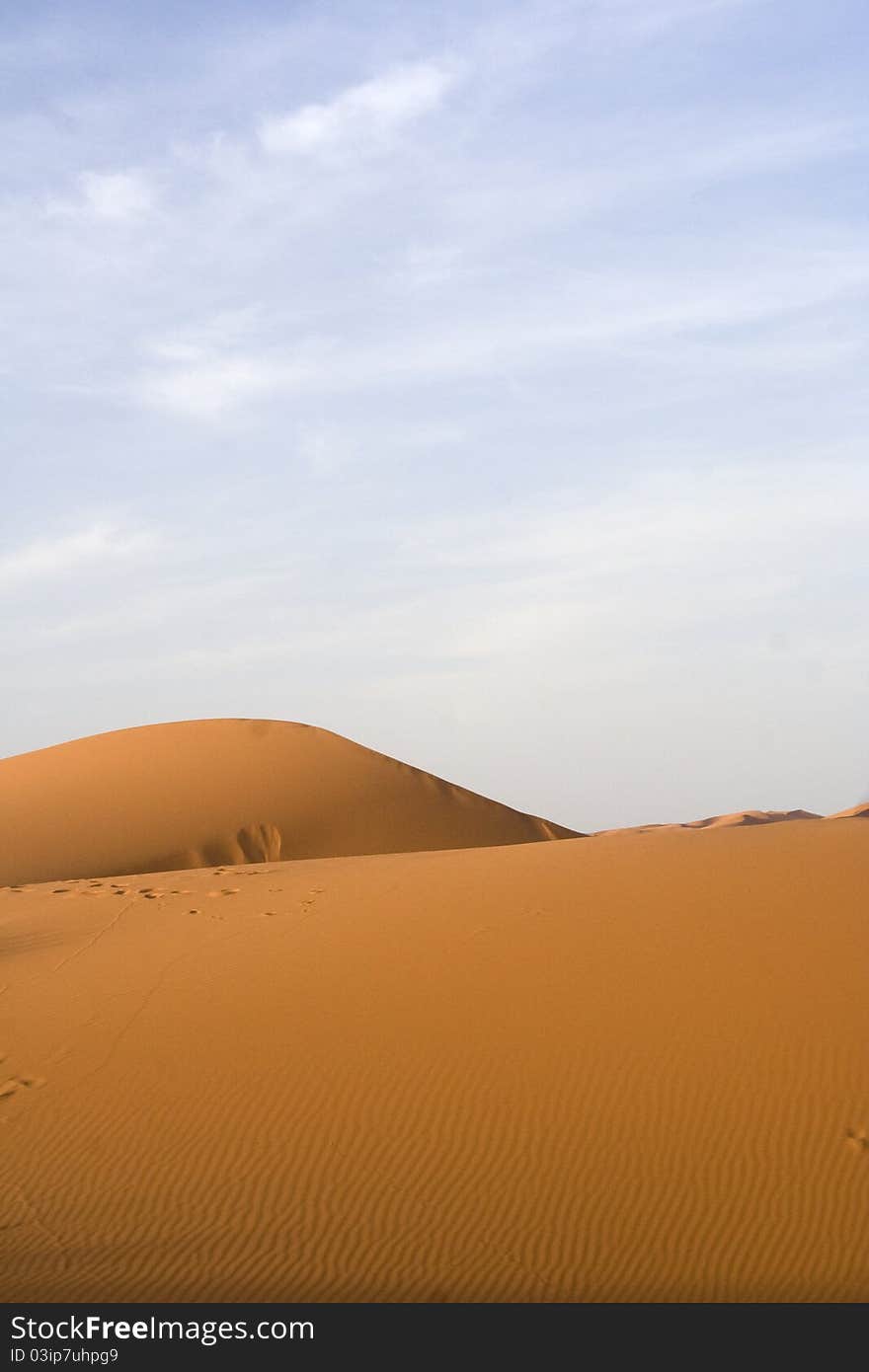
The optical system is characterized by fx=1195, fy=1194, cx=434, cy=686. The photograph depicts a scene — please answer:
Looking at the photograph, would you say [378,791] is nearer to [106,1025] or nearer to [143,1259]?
[106,1025]

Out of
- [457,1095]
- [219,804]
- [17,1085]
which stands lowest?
[457,1095]

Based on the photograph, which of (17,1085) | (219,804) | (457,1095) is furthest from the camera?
(219,804)

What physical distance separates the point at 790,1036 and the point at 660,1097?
3.76ft

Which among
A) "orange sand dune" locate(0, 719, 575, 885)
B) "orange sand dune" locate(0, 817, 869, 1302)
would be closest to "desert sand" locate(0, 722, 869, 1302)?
"orange sand dune" locate(0, 817, 869, 1302)

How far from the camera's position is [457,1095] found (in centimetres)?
780

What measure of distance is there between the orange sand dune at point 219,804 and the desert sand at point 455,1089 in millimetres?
11118

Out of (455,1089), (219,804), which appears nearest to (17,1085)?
(455,1089)

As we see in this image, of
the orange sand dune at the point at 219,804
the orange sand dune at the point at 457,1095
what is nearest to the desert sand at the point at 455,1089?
the orange sand dune at the point at 457,1095

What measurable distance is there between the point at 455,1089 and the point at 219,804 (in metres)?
18.4

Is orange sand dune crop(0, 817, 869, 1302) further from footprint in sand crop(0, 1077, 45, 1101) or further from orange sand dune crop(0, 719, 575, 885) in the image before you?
orange sand dune crop(0, 719, 575, 885)

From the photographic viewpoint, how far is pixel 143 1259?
20.3 ft

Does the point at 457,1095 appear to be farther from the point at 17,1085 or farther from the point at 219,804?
the point at 219,804

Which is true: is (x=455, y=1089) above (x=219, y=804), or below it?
below

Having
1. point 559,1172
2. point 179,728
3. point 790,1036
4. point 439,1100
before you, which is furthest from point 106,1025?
point 179,728
